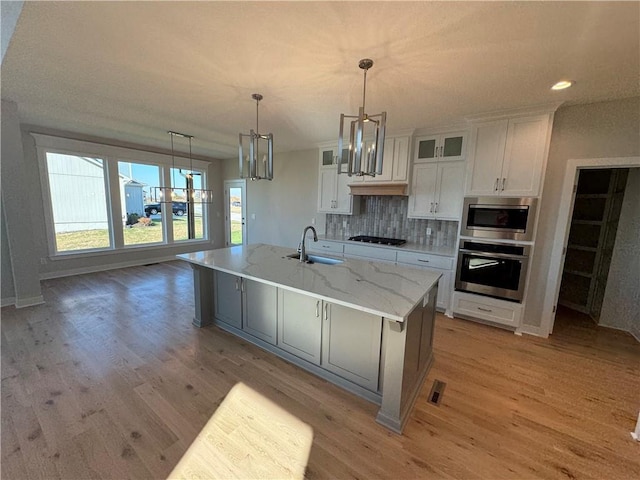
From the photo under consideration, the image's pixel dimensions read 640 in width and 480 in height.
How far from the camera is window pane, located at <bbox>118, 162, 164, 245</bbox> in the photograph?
538 centimetres

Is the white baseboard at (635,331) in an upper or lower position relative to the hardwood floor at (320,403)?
upper

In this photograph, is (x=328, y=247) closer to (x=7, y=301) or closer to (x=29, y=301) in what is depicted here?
(x=29, y=301)

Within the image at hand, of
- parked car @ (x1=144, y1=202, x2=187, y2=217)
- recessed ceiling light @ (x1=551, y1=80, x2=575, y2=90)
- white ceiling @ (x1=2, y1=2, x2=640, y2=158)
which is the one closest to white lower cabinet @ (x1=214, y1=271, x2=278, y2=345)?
white ceiling @ (x1=2, y1=2, x2=640, y2=158)

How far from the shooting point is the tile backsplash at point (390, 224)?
154 inches

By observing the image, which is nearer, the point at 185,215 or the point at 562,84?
the point at 562,84

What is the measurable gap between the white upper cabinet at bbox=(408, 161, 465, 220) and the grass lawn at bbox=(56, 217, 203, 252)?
216 inches

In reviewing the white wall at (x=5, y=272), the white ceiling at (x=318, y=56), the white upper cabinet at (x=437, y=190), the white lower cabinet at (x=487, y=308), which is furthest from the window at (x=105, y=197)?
the white lower cabinet at (x=487, y=308)

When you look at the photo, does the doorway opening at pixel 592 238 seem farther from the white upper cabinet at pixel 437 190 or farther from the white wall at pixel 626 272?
the white upper cabinet at pixel 437 190

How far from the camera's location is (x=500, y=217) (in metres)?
3.06

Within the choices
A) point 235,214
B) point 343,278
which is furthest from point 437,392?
point 235,214

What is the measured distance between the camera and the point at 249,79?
2.31m

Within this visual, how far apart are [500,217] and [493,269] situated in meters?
0.63

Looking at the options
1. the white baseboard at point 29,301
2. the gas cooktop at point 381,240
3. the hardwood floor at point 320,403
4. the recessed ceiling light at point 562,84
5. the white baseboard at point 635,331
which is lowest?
the hardwood floor at point 320,403

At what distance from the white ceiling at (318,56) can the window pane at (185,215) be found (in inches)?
120
